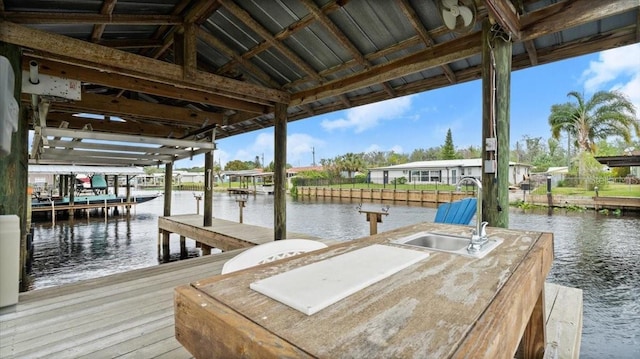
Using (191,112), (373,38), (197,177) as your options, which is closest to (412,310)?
(373,38)

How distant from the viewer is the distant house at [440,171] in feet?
75.0

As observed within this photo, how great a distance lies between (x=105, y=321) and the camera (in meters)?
1.96

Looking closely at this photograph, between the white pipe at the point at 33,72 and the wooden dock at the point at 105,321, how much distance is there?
2.01 metres

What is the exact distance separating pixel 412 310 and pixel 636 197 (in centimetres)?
1734

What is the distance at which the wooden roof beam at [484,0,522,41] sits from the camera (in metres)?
2.06

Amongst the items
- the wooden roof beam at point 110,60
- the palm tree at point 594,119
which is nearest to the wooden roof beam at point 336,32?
the wooden roof beam at point 110,60

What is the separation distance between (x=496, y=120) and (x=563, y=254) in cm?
595

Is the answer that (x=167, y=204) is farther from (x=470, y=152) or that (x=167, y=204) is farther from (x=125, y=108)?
(x=470, y=152)

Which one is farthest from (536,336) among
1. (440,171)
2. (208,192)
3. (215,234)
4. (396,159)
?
(396,159)

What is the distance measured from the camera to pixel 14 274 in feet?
7.09

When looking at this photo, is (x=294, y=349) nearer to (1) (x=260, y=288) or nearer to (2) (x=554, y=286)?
(1) (x=260, y=288)

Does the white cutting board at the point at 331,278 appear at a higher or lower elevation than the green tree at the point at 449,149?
lower

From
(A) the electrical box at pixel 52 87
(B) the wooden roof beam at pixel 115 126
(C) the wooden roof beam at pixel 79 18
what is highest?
(C) the wooden roof beam at pixel 79 18

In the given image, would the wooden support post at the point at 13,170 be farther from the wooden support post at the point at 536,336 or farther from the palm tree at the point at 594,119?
the palm tree at the point at 594,119
